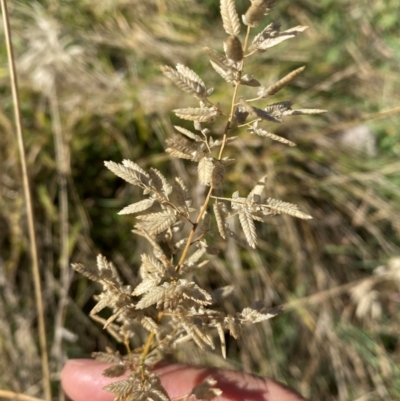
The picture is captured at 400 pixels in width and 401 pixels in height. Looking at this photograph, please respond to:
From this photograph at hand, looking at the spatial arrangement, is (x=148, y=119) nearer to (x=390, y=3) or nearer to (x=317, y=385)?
(x=317, y=385)

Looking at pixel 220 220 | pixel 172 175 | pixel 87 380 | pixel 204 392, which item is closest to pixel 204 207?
pixel 220 220

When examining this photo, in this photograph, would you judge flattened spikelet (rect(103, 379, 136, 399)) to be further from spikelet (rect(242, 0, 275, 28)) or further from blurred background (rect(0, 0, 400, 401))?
blurred background (rect(0, 0, 400, 401))

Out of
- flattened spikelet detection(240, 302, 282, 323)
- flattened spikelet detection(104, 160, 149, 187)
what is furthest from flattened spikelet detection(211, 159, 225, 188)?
flattened spikelet detection(240, 302, 282, 323)

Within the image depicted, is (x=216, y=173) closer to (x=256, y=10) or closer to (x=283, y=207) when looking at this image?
(x=283, y=207)

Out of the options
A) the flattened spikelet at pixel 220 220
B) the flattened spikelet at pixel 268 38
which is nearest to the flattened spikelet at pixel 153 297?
the flattened spikelet at pixel 220 220

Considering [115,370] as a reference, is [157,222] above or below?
above

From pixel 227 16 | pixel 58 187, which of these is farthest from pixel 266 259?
pixel 227 16

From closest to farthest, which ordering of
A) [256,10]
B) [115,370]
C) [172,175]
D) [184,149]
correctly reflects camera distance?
1. [256,10]
2. [184,149]
3. [115,370]
4. [172,175]
